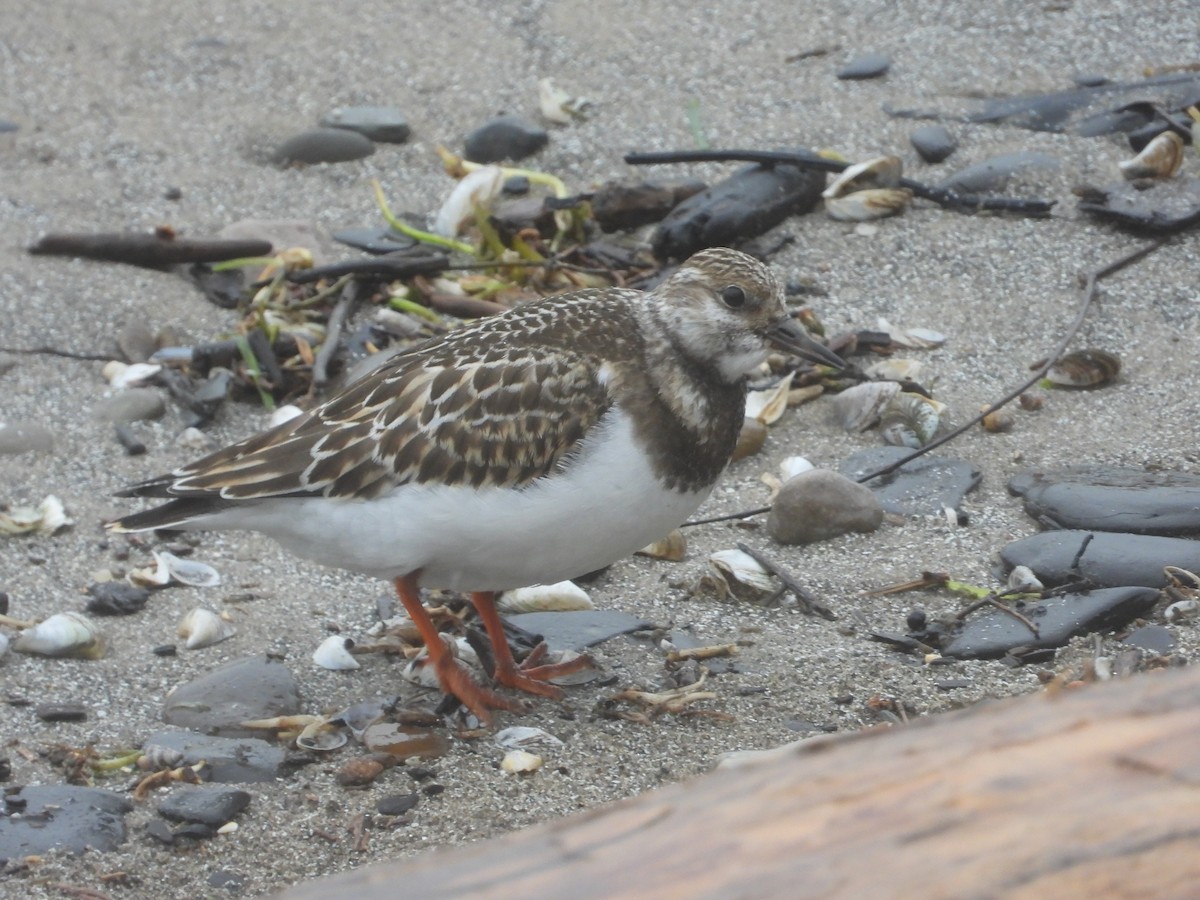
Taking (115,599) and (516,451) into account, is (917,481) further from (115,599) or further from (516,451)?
(115,599)

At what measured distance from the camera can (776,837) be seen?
1.64m

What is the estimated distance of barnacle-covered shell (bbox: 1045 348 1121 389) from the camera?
4750 mm

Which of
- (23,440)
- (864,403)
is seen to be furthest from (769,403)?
(23,440)

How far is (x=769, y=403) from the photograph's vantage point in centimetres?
487

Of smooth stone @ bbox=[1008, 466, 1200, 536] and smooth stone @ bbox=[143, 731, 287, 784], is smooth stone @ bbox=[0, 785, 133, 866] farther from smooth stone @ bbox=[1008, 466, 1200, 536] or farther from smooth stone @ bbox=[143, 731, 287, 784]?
smooth stone @ bbox=[1008, 466, 1200, 536]

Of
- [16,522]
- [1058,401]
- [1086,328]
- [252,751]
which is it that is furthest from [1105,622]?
[16,522]

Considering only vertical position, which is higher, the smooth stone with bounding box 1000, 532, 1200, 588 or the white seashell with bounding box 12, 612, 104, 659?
the smooth stone with bounding box 1000, 532, 1200, 588

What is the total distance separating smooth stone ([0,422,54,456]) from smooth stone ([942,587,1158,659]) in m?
2.95

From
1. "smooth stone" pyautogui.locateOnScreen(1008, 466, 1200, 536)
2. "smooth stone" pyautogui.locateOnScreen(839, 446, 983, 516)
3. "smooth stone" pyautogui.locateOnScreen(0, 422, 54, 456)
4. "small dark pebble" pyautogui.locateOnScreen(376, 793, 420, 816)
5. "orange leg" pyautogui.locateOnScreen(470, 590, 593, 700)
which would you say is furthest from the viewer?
"smooth stone" pyautogui.locateOnScreen(0, 422, 54, 456)

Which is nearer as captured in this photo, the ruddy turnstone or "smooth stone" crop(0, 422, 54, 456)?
the ruddy turnstone

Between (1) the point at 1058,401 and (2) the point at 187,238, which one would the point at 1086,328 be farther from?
(2) the point at 187,238

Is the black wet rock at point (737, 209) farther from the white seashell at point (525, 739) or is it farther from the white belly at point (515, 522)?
Result: the white seashell at point (525, 739)

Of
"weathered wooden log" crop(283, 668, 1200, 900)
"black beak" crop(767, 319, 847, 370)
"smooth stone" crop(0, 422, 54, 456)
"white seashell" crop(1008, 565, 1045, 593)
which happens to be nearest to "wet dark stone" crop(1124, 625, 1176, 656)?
"white seashell" crop(1008, 565, 1045, 593)

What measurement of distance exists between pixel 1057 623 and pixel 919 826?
218 centimetres
